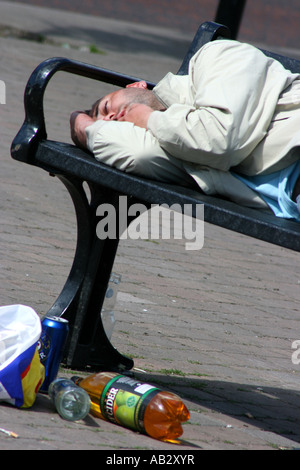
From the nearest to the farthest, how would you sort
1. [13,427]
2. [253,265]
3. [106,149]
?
[13,427]
[106,149]
[253,265]

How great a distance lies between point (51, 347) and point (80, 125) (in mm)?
844

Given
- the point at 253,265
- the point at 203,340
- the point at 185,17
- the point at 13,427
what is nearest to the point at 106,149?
the point at 13,427

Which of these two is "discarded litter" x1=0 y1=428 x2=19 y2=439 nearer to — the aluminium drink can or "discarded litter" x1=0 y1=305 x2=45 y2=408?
"discarded litter" x1=0 y1=305 x2=45 y2=408

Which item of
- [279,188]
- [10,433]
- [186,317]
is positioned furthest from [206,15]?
[10,433]

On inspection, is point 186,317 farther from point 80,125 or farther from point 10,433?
point 10,433

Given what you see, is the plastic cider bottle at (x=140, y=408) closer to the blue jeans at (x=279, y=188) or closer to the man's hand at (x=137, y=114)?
the blue jeans at (x=279, y=188)

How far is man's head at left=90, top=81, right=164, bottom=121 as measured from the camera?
3160mm

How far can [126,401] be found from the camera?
2.76 meters

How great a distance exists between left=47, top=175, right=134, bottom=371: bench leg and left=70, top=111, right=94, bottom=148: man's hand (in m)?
0.20

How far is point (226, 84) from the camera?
2881 millimetres

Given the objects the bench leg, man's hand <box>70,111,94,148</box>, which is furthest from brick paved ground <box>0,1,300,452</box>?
man's hand <box>70,111,94,148</box>

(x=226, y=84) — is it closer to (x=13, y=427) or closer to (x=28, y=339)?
(x=28, y=339)

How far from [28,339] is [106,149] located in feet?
2.37

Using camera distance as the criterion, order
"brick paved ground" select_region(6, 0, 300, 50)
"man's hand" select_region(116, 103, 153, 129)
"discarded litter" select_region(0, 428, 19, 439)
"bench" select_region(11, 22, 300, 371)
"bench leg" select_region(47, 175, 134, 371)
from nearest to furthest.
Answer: "discarded litter" select_region(0, 428, 19, 439) → "bench" select_region(11, 22, 300, 371) → "man's hand" select_region(116, 103, 153, 129) → "bench leg" select_region(47, 175, 134, 371) → "brick paved ground" select_region(6, 0, 300, 50)
